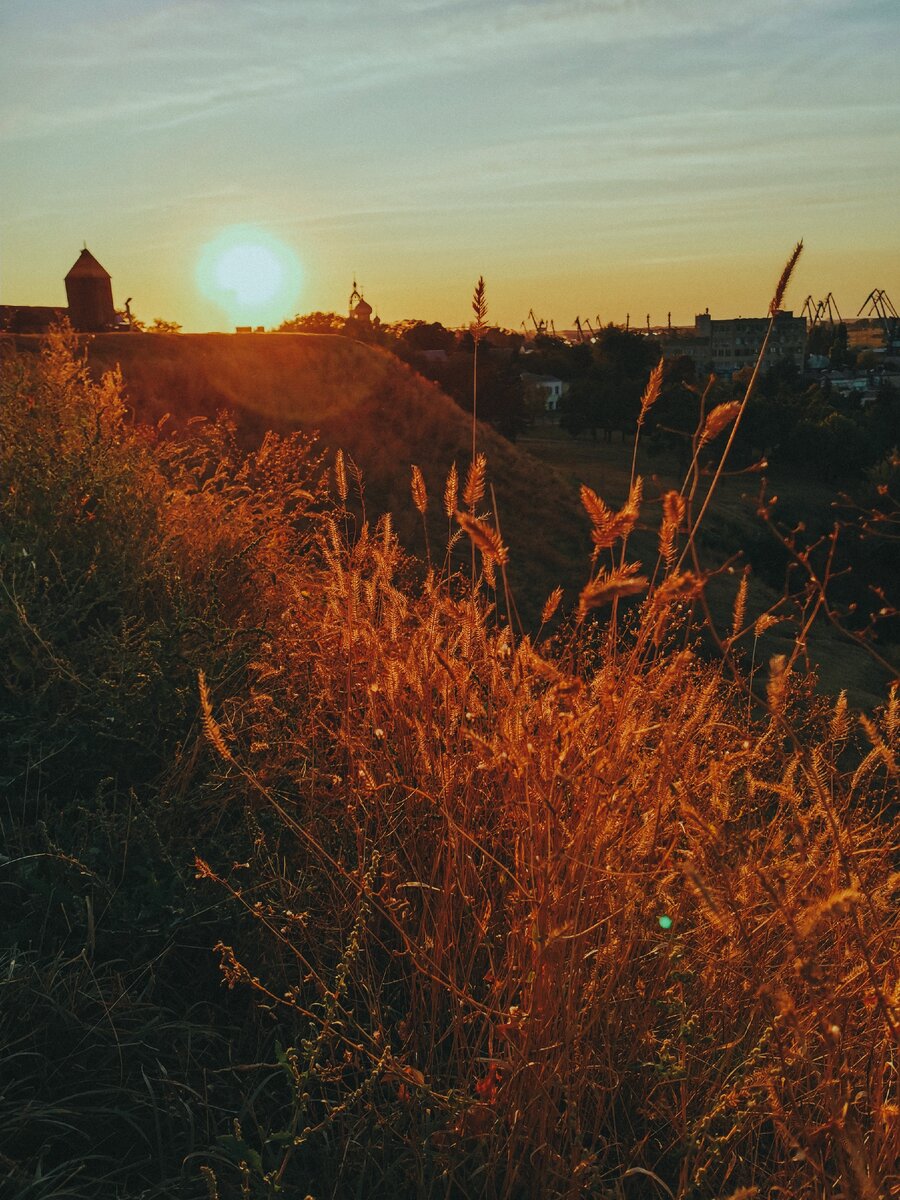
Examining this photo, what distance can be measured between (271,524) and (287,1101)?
4218mm

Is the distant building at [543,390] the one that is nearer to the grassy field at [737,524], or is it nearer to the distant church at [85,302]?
the grassy field at [737,524]

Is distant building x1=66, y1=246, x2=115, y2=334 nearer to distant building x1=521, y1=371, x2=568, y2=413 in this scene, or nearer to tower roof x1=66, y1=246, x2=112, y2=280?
tower roof x1=66, y1=246, x2=112, y2=280

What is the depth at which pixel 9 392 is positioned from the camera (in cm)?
698

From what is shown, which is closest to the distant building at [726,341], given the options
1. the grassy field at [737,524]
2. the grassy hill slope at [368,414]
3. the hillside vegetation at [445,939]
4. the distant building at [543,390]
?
the distant building at [543,390]

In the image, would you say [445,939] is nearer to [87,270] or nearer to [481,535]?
[481,535]

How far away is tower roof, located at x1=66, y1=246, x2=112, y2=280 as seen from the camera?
42.9 m

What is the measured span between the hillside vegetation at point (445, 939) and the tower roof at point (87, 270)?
1707 inches

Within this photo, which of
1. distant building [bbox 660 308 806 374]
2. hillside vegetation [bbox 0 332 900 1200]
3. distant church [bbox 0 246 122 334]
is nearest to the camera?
hillside vegetation [bbox 0 332 900 1200]

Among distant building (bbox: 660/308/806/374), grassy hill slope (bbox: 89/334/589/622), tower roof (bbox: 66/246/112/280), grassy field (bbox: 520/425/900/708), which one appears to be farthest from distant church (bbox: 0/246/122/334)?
distant building (bbox: 660/308/806/374)

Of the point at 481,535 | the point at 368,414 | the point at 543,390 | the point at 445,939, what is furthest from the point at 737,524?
the point at 481,535

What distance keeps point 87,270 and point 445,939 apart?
45.6 m

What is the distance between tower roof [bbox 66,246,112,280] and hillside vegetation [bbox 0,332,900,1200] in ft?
142

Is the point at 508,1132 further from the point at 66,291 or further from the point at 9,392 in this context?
the point at 66,291

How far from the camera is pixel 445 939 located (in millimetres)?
2547
